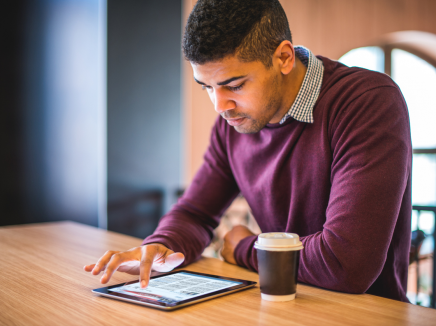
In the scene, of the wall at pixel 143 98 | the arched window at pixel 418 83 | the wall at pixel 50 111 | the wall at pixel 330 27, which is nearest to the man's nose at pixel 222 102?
the wall at pixel 50 111

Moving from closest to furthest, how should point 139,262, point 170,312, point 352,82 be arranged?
point 170,312 < point 139,262 < point 352,82

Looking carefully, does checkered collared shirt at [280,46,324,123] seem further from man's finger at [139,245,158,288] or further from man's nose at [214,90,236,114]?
man's finger at [139,245,158,288]

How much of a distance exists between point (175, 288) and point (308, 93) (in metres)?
0.62

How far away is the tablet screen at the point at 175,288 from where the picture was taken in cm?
75

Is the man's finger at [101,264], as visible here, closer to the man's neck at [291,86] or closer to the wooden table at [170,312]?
the wooden table at [170,312]

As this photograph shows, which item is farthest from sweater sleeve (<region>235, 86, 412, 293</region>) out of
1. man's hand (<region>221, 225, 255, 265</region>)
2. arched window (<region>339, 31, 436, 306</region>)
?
arched window (<region>339, 31, 436, 306</region>)

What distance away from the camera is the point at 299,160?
1.08 meters

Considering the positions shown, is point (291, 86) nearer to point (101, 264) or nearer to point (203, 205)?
point (203, 205)

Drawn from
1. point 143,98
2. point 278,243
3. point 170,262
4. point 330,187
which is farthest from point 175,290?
point 143,98

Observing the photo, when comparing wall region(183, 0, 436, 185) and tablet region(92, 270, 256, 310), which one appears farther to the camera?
wall region(183, 0, 436, 185)

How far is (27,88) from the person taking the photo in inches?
99.9

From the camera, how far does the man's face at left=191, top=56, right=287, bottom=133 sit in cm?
100

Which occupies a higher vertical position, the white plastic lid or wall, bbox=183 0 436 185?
wall, bbox=183 0 436 185

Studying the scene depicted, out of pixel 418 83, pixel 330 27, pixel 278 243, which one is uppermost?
pixel 330 27
